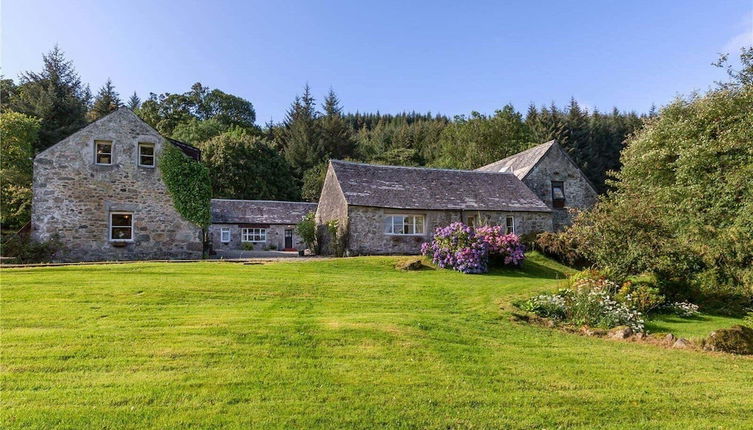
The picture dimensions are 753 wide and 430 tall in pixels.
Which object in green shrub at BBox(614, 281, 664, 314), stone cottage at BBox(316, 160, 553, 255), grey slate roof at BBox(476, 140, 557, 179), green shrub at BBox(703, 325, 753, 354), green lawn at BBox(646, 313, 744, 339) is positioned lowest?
green lawn at BBox(646, 313, 744, 339)

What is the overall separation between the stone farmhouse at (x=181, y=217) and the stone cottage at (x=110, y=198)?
0.04m

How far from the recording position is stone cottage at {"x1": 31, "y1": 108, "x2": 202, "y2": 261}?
67.8ft

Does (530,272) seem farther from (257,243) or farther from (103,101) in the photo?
(103,101)

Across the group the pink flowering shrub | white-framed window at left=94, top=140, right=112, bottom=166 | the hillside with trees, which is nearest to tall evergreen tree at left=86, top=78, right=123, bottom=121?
the hillside with trees

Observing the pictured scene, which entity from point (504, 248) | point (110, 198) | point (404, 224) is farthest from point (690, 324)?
point (110, 198)

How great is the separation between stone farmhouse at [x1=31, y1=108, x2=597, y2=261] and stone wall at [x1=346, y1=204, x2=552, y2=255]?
0.18 feet

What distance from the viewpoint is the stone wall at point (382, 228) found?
2355cm

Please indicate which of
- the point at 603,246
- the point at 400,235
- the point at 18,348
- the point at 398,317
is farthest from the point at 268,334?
the point at 400,235

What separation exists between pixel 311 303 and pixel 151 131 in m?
15.9

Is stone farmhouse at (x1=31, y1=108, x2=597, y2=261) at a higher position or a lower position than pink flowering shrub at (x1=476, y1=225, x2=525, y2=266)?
higher

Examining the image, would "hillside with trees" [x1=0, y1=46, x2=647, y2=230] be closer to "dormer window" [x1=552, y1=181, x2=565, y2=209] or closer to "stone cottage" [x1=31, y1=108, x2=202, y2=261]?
"stone cottage" [x1=31, y1=108, x2=202, y2=261]

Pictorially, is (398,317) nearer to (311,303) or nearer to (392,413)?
(311,303)

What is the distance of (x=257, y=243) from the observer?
35719mm

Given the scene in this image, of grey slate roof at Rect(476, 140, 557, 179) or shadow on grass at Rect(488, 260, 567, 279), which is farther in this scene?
grey slate roof at Rect(476, 140, 557, 179)
